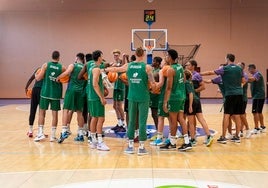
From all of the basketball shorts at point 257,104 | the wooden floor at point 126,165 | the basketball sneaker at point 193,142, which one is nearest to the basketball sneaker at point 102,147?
the wooden floor at point 126,165

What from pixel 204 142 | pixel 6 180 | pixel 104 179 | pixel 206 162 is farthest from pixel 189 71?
pixel 6 180

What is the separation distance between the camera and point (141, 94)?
23.5 ft

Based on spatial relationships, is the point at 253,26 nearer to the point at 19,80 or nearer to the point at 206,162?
the point at 19,80

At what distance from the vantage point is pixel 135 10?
22578mm

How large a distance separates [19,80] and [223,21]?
12.7 meters

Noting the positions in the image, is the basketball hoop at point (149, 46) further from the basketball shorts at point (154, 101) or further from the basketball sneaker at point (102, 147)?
the basketball sneaker at point (102, 147)

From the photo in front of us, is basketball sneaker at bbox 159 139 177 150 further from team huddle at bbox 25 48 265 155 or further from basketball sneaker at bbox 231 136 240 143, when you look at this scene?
basketball sneaker at bbox 231 136 240 143

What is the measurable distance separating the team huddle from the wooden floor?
36 centimetres

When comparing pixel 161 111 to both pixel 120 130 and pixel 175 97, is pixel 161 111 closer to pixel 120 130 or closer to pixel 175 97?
pixel 175 97

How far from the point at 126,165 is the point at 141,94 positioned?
1.47 m

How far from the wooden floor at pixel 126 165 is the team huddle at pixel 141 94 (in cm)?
36

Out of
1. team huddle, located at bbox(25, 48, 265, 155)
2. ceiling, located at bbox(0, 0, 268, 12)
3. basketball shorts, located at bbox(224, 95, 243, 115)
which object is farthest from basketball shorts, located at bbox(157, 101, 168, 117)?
ceiling, located at bbox(0, 0, 268, 12)

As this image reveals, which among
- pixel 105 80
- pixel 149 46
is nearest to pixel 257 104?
pixel 105 80

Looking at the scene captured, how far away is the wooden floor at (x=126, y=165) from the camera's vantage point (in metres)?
5.27
